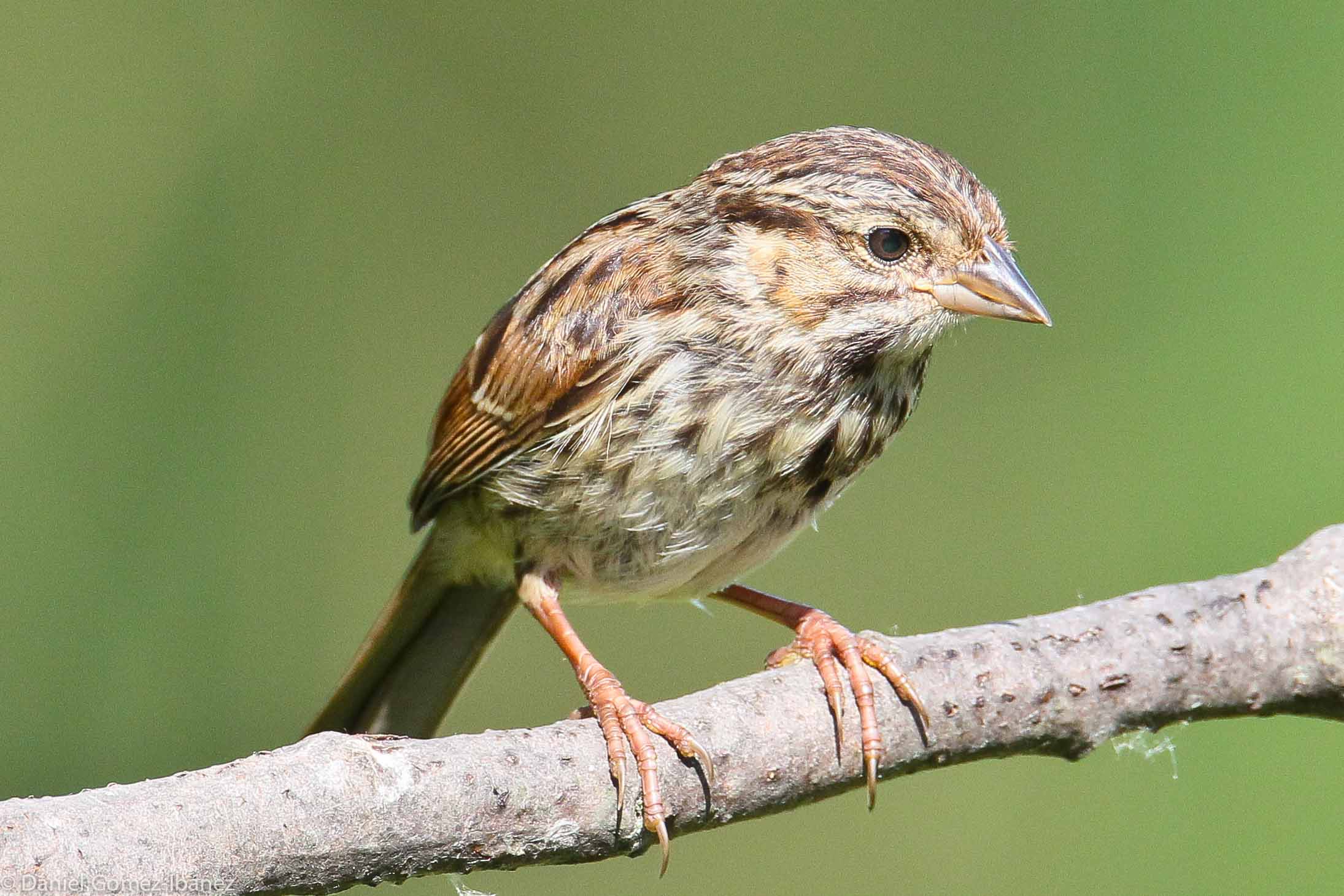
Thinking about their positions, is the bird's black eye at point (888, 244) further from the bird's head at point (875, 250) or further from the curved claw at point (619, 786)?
the curved claw at point (619, 786)

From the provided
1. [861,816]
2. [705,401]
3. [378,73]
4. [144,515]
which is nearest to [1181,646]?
[705,401]

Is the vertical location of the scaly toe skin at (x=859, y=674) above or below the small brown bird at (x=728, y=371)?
below

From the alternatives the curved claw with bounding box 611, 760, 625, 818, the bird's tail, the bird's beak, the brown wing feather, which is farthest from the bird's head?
the bird's tail

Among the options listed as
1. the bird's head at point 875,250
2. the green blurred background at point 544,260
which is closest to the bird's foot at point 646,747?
the bird's head at point 875,250

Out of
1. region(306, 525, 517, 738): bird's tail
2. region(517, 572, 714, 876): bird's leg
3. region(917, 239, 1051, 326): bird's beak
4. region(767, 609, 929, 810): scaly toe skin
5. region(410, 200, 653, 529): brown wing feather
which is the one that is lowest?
region(306, 525, 517, 738): bird's tail

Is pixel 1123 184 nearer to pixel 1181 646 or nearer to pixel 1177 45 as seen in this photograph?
pixel 1177 45

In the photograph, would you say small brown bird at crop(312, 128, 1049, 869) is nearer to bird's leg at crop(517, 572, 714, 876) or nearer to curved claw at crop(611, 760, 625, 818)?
bird's leg at crop(517, 572, 714, 876)
